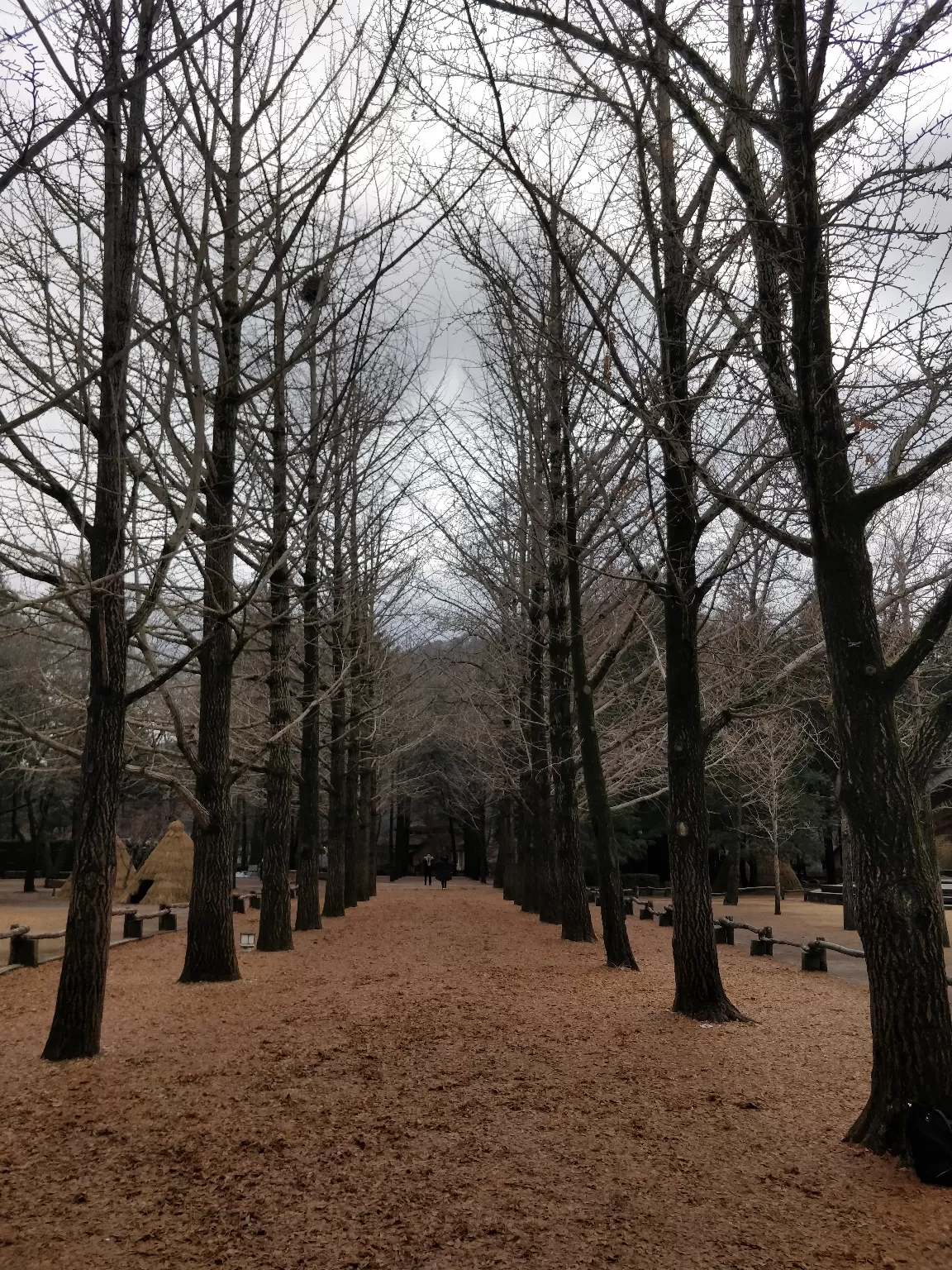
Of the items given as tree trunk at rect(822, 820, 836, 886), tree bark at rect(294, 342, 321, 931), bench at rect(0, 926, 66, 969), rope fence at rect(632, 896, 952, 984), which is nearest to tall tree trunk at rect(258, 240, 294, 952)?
tree bark at rect(294, 342, 321, 931)

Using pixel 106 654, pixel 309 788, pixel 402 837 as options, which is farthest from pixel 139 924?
pixel 402 837

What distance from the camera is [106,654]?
6523 millimetres

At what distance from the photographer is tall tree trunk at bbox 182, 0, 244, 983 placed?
9406mm

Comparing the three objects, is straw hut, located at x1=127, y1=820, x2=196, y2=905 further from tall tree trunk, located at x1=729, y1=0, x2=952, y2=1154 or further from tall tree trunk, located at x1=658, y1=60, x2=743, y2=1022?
tall tree trunk, located at x1=729, y1=0, x2=952, y2=1154

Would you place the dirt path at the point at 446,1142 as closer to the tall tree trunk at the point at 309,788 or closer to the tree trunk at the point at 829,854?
the tall tree trunk at the point at 309,788

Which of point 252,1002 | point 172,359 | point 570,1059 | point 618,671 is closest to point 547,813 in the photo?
point 618,671

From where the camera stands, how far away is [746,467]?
22.6 ft

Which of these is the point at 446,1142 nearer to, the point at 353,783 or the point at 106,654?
the point at 106,654

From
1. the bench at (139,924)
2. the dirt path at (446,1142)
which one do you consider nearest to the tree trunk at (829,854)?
the bench at (139,924)

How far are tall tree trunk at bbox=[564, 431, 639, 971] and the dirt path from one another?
253 cm

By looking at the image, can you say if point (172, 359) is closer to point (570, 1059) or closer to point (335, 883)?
point (570, 1059)

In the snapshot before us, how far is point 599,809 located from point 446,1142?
6.76m

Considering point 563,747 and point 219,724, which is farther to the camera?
point 563,747

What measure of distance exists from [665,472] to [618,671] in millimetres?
18257
